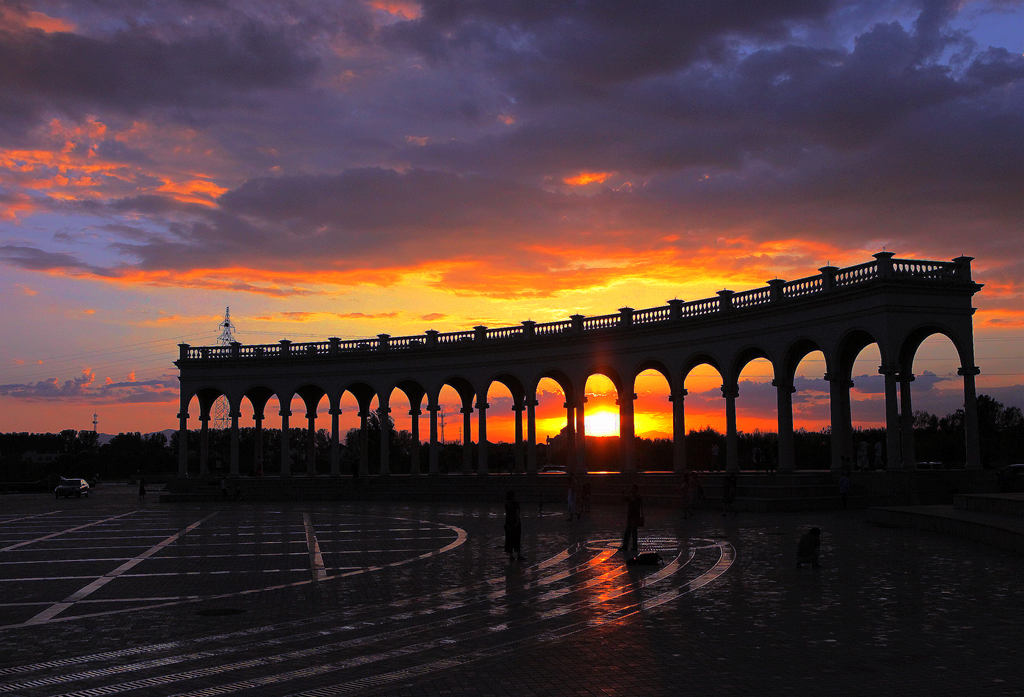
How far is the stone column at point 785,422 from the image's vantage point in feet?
161

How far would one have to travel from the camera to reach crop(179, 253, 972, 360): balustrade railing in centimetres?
4375

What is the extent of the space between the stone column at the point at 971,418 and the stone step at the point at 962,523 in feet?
35.2

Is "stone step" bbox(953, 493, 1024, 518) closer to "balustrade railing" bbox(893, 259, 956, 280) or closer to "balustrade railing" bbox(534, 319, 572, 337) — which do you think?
"balustrade railing" bbox(893, 259, 956, 280)

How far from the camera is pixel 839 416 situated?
154ft

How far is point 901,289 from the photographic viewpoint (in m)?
43.0

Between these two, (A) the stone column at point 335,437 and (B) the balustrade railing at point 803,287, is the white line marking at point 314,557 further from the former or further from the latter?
(A) the stone column at point 335,437

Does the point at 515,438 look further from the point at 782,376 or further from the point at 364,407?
the point at 782,376

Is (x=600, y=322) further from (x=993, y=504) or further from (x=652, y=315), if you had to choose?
(x=993, y=504)

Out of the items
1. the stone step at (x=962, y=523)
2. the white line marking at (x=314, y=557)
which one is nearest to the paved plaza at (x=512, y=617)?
the white line marking at (x=314, y=557)

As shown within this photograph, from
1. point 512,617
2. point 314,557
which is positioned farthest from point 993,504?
point 314,557

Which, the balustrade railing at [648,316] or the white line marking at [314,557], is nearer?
the white line marking at [314,557]

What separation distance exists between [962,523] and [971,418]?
17461 millimetres

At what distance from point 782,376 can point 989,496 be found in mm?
19840

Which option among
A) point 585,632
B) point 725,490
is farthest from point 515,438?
point 585,632
